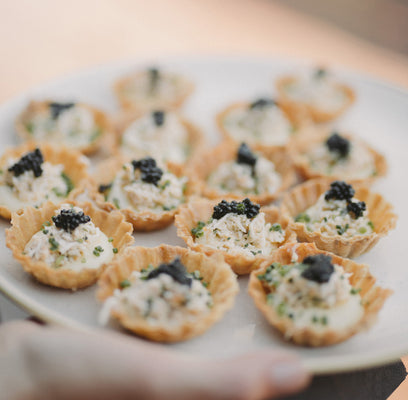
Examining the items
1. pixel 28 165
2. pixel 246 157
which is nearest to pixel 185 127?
pixel 246 157

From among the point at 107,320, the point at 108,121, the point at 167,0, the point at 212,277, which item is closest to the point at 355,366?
the point at 212,277

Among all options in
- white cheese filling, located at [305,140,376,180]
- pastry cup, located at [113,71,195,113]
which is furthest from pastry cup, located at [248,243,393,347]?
pastry cup, located at [113,71,195,113]

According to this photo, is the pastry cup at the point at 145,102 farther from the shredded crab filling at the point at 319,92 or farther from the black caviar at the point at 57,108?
the shredded crab filling at the point at 319,92

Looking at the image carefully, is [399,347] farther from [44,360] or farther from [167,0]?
[167,0]

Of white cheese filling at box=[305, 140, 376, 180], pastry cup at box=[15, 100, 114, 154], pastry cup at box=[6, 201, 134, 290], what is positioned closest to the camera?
pastry cup at box=[6, 201, 134, 290]

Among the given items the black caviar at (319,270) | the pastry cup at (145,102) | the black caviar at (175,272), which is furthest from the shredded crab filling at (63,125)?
the black caviar at (319,270)

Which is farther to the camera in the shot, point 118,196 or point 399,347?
point 118,196

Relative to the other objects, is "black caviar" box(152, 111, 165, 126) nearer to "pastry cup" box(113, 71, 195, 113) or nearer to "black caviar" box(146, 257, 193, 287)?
"pastry cup" box(113, 71, 195, 113)
